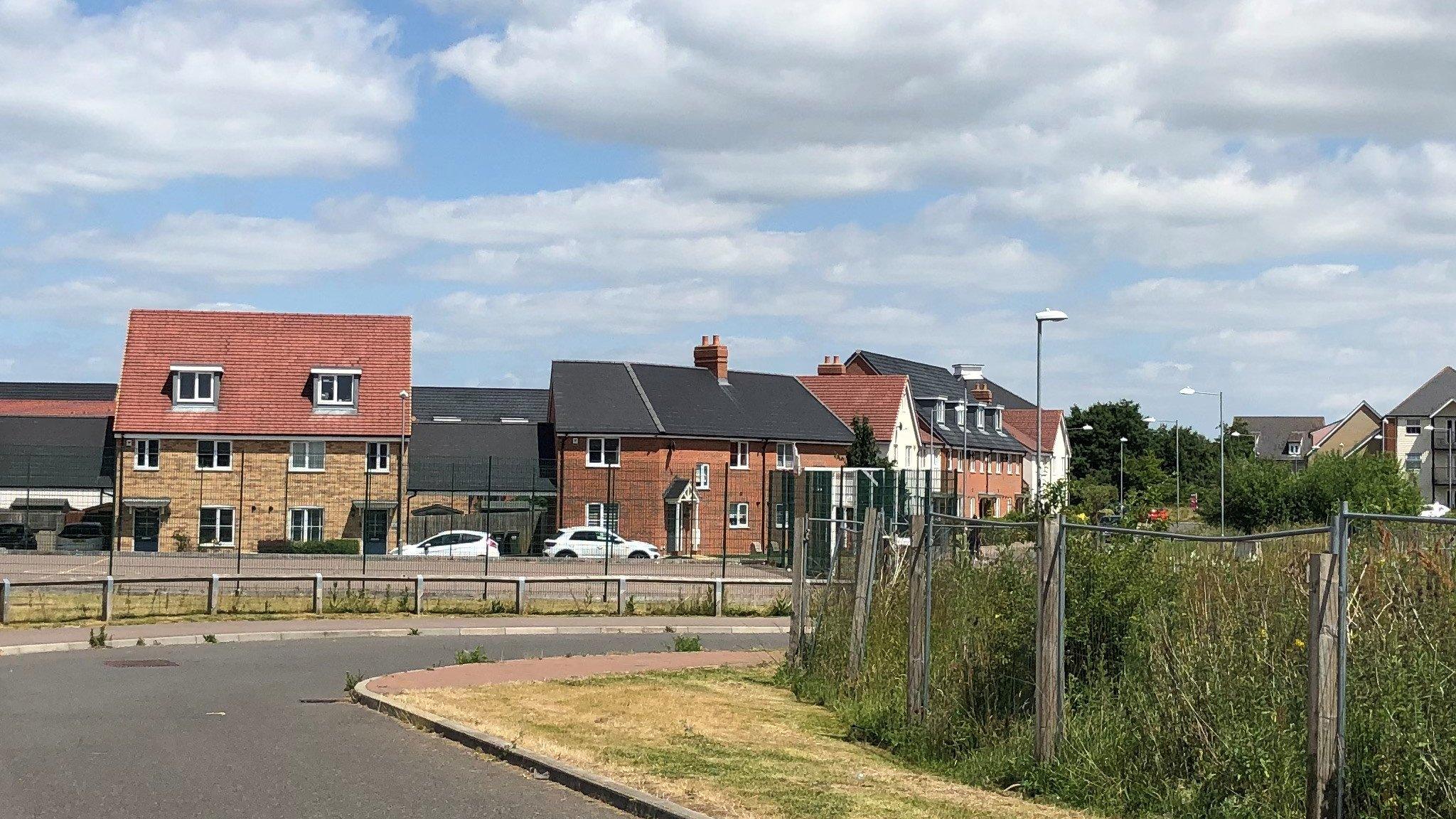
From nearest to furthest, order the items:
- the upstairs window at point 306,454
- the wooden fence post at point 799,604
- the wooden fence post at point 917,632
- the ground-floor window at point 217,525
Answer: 1. the wooden fence post at point 917,632
2. the wooden fence post at point 799,604
3. the ground-floor window at point 217,525
4. the upstairs window at point 306,454

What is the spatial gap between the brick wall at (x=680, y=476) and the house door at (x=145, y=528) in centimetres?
1423

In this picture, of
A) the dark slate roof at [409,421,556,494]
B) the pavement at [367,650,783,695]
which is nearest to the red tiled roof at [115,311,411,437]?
the dark slate roof at [409,421,556,494]

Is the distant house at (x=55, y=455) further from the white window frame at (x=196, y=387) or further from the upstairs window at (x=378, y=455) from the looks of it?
the upstairs window at (x=378, y=455)

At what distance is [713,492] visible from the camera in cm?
6488

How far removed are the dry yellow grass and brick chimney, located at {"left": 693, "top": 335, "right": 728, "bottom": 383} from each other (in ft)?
176

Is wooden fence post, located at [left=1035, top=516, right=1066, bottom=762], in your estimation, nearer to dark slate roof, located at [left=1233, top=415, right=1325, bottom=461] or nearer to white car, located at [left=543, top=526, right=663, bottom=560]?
white car, located at [left=543, top=526, right=663, bottom=560]

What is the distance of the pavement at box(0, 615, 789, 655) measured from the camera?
22.5 m

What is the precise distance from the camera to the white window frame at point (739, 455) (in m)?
68.3

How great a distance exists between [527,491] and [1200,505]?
41.0m

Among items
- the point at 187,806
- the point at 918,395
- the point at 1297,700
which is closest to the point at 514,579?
the point at 187,806

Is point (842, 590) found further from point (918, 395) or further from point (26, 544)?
point (918, 395)

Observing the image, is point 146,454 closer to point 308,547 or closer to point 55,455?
point 55,455

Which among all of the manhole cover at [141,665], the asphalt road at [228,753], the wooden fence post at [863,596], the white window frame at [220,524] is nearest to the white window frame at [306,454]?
the white window frame at [220,524]

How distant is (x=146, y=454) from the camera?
58.0 meters
